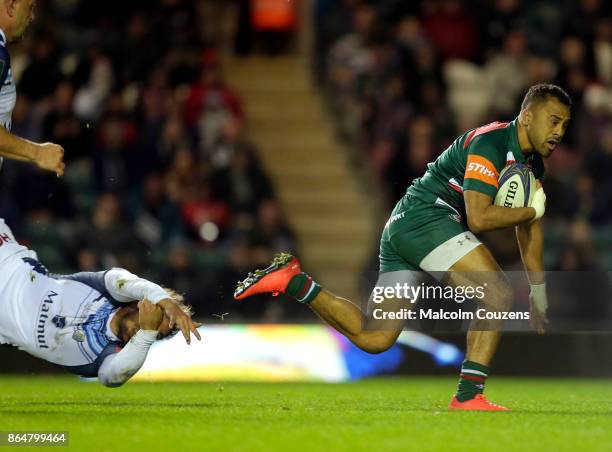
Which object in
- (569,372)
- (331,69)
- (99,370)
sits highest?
(331,69)

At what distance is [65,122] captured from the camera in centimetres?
1316

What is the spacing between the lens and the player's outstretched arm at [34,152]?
6895mm

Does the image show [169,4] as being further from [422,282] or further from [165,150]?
[422,282]

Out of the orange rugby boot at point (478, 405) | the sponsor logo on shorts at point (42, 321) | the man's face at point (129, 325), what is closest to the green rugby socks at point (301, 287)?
the man's face at point (129, 325)

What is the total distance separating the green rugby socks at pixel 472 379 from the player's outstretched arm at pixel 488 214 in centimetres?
78

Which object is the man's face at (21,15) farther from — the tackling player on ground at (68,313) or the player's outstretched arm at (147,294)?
the player's outstretched arm at (147,294)

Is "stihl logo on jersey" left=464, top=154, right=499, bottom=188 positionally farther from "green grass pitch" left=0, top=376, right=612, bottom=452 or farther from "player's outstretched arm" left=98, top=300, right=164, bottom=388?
"player's outstretched arm" left=98, top=300, right=164, bottom=388

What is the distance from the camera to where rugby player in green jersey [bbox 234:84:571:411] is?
25.2 feet

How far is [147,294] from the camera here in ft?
24.1

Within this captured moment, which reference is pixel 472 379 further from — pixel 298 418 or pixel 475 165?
pixel 475 165

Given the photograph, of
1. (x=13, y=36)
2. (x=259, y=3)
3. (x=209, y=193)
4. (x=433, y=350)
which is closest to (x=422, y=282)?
(x=13, y=36)

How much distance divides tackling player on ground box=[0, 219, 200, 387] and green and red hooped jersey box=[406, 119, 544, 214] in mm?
1723

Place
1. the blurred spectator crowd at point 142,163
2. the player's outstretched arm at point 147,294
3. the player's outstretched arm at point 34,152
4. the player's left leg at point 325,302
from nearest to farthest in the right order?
the player's outstretched arm at point 34,152
the player's outstretched arm at point 147,294
the player's left leg at point 325,302
the blurred spectator crowd at point 142,163

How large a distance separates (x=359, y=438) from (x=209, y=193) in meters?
6.79
